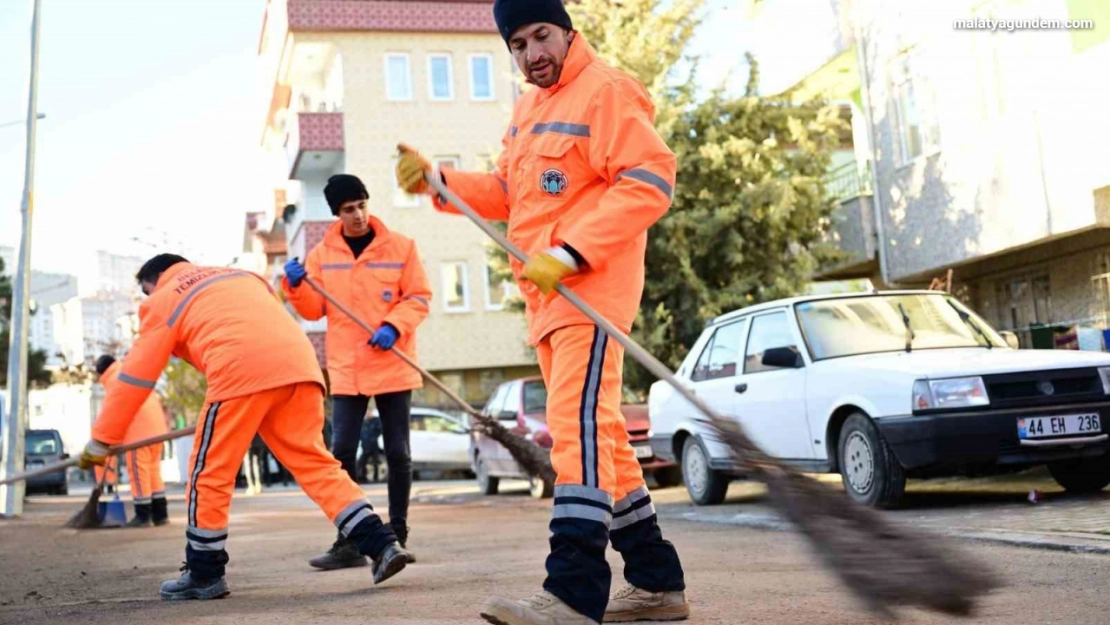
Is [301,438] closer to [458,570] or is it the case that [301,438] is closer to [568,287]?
[458,570]

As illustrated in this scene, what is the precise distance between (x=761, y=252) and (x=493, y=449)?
6.05 m

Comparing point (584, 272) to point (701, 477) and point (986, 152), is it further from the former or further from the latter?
point (986, 152)

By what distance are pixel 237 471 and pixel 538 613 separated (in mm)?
2649

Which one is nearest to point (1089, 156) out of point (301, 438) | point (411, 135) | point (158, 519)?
point (158, 519)

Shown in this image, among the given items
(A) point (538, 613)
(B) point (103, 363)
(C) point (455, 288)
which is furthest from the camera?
(C) point (455, 288)

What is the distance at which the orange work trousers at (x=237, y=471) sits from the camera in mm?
6684

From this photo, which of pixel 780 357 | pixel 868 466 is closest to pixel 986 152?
pixel 780 357

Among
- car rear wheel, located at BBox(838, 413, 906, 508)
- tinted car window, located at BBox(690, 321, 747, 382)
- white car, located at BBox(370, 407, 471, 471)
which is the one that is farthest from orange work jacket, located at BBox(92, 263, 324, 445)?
white car, located at BBox(370, 407, 471, 471)

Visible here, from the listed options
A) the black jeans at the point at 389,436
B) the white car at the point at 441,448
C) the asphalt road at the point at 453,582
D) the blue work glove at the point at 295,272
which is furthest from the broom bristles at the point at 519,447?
the white car at the point at 441,448

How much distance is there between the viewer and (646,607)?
16.7 feet

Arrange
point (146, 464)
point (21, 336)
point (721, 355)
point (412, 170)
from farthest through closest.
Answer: point (21, 336), point (146, 464), point (721, 355), point (412, 170)

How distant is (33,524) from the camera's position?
16.8m

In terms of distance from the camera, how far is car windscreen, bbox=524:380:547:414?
18.1 meters

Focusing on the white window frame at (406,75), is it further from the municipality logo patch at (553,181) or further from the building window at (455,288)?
the municipality logo patch at (553,181)
